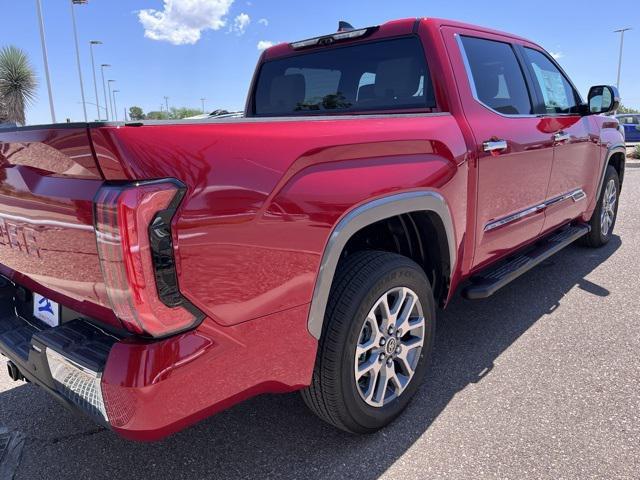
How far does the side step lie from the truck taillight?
1.94 m

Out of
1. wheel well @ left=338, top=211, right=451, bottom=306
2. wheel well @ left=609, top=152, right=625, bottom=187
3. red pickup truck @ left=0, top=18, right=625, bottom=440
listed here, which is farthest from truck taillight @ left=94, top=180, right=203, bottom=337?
wheel well @ left=609, top=152, right=625, bottom=187

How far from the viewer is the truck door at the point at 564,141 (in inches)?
146

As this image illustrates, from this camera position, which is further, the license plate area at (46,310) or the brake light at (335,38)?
the brake light at (335,38)

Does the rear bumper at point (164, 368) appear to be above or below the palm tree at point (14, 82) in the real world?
below

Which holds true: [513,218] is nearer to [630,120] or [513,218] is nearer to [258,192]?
[258,192]

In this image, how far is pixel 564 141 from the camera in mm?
3785

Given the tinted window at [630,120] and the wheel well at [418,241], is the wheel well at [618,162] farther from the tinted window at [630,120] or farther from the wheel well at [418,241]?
the tinted window at [630,120]

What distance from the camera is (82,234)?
1.54m

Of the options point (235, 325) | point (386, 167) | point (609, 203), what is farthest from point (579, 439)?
point (609, 203)

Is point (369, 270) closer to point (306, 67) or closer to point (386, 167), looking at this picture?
point (386, 167)

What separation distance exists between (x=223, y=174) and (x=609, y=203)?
16.6 feet

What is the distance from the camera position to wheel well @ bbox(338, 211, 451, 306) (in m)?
2.58

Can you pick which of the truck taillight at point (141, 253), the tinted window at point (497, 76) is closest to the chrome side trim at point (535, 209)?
the tinted window at point (497, 76)

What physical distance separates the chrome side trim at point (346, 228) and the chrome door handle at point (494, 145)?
1.97 feet
